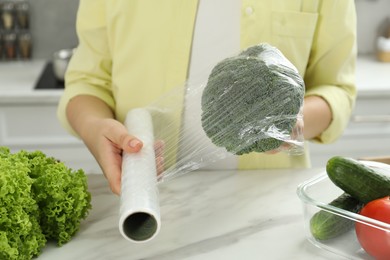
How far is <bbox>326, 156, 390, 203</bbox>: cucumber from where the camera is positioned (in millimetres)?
933

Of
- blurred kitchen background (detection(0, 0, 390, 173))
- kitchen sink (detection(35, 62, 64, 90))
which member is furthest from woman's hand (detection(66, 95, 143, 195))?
kitchen sink (detection(35, 62, 64, 90))

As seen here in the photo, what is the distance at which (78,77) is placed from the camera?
4.35 ft

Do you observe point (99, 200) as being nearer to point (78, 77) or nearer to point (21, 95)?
point (78, 77)

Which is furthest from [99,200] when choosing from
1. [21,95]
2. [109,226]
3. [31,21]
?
[31,21]

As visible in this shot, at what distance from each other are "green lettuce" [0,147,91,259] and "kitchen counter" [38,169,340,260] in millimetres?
32

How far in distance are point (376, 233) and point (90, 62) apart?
703 mm

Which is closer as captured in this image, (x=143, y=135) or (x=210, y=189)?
(x=143, y=135)

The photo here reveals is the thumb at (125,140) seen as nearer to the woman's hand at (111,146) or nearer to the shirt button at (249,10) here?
the woman's hand at (111,146)

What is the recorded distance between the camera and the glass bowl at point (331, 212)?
89 cm

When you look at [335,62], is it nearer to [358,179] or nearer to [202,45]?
[202,45]

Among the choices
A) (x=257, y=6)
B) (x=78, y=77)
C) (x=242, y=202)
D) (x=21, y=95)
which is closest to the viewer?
(x=242, y=202)

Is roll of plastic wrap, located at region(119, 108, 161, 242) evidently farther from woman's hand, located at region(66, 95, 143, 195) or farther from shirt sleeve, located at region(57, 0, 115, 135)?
shirt sleeve, located at region(57, 0, 115, 135)

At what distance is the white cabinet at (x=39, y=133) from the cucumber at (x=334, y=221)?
1.27 metres

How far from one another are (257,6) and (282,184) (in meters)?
0.33
